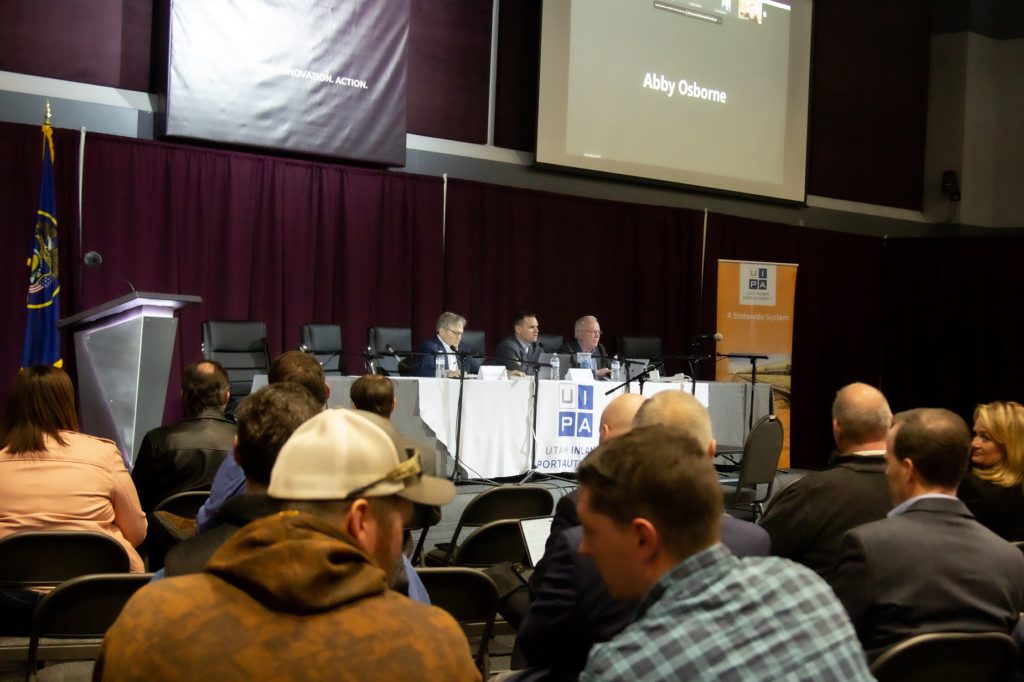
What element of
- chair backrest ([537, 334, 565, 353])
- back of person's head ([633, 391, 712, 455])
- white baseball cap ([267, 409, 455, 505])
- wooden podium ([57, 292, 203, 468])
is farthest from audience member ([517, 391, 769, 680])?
chair backrest ([537, 334, 565, 353])

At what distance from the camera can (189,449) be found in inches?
132

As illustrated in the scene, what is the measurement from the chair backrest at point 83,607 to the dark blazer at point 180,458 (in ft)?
3.36

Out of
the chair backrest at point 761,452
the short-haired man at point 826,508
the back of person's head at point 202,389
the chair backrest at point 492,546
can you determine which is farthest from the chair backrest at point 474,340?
the short-haired man at point 826,508

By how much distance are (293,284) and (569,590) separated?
261 inches

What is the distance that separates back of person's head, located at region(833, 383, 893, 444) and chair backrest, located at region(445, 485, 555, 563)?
3.62ft

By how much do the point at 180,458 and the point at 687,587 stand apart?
2493 millimetres

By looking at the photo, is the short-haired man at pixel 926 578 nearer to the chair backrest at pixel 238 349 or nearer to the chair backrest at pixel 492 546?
the chair backrest at pixel 492 546

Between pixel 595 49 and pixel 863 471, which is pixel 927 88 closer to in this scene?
pixel 595 49

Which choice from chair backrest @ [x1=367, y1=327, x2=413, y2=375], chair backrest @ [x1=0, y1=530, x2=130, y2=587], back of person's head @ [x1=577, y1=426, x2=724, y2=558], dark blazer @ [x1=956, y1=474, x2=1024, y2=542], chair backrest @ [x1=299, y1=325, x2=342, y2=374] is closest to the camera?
back of person's head @ [x1=577, y1=426, x2=724, y2=558]

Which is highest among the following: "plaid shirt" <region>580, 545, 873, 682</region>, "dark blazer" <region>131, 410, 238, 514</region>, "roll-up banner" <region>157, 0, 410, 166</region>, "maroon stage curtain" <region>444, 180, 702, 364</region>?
"roll-up banner" <region>157, 0, 410, 166</region>

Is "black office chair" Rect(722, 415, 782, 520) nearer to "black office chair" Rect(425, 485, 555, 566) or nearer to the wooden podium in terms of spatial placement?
"black office chair" Rect(425, 485, 555, 566)

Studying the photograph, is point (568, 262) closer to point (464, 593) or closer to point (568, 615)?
point (464, 593)

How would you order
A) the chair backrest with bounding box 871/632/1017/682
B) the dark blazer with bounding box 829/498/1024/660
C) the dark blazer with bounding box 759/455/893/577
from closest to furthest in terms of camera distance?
1. the chair backrest with bounding box 871/632/1017/682
2. the dark blazer with bounding box 829/498/1024/660
3. the dark blazer with bounding box 759/455/893/577

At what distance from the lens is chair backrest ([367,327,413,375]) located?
25.0 feet
